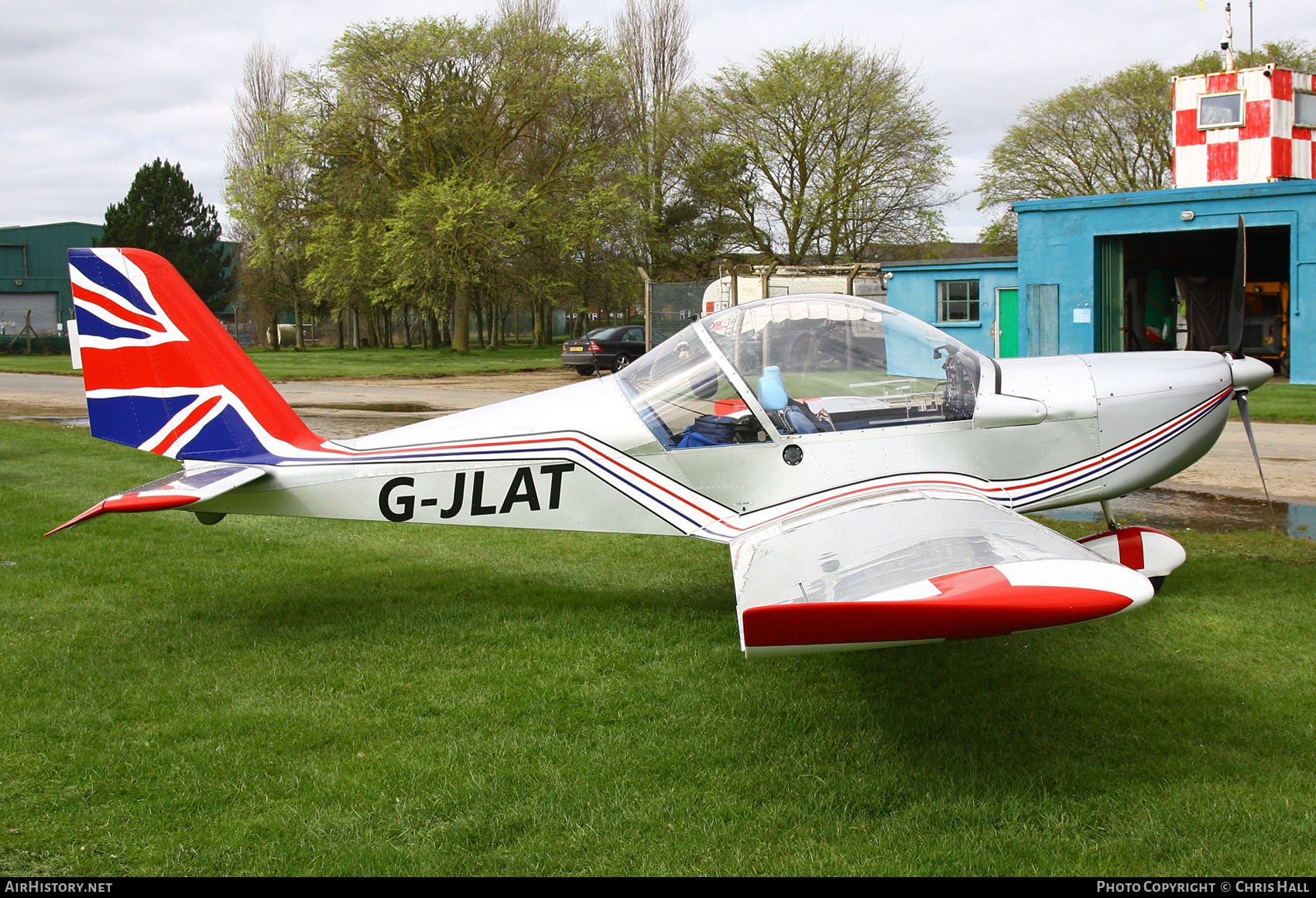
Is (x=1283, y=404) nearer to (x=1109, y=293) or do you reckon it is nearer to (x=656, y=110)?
(x=1109, y=293)

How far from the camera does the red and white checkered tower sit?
62.0ft

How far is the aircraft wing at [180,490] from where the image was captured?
4441 millimetres

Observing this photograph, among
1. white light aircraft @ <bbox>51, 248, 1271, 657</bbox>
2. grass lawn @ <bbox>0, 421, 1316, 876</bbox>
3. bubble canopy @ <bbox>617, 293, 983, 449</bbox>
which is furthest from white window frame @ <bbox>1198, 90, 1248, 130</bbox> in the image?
bubble canopy @ <bbox>617, 293, 983, 449</bbox>

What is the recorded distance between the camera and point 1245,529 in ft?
24.3

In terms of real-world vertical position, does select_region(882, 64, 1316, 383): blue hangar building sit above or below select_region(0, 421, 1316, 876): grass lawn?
above

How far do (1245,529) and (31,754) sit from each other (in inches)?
314

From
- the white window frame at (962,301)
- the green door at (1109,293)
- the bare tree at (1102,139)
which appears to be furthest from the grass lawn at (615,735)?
the bare tree at (1102,139)

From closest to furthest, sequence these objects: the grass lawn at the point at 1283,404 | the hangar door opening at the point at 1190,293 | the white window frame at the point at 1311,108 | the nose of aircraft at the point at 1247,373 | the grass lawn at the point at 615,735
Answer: the grass lawn at the point at 615,735
the nose of aircraft at the point at 1247,373
the grass lawn at the point at 1283,404
the white window frame at the point at 1311,108
the hangar door opening at the point at 1190,293

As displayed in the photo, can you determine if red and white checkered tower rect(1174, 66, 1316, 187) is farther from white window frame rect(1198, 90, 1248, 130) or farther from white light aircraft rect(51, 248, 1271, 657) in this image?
white light aircraft rect(51, 248, 1271, 657)

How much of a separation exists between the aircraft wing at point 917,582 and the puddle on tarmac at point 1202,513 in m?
3.89

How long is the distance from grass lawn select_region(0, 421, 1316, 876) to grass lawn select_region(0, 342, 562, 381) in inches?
870

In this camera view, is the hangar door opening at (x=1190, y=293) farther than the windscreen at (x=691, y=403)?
Yes

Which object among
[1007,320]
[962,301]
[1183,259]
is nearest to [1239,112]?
[1183,259]

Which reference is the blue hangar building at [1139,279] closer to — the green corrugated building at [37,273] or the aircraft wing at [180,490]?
the aircraft wing at [180,490]
